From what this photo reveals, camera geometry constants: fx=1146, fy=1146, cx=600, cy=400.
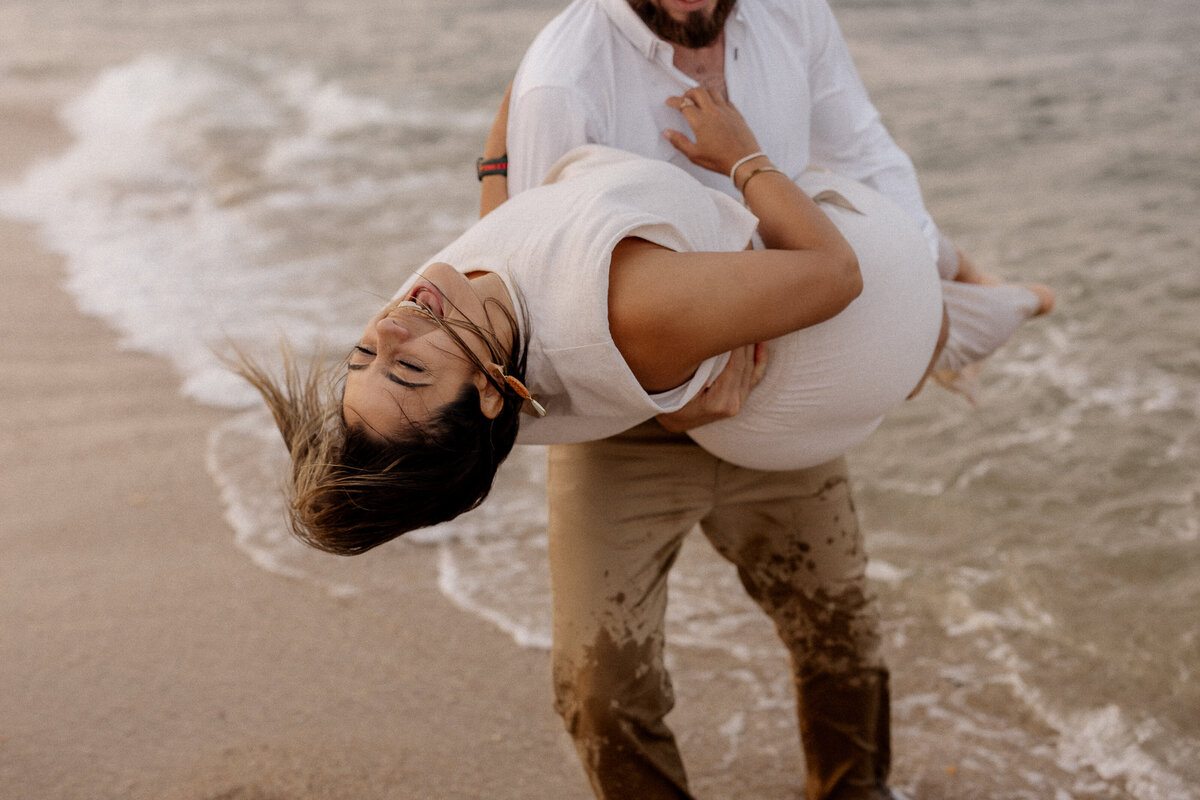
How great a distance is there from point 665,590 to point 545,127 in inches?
41.6

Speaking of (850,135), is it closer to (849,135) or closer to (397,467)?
(849,135)

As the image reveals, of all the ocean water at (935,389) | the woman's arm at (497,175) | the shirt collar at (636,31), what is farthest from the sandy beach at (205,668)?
the shirt collar at (636,31)

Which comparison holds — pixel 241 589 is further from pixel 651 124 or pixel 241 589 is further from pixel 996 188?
pixel 996 188

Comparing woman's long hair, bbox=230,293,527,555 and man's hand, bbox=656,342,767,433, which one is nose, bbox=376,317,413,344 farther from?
man's hand, bbox=656,342,767,433

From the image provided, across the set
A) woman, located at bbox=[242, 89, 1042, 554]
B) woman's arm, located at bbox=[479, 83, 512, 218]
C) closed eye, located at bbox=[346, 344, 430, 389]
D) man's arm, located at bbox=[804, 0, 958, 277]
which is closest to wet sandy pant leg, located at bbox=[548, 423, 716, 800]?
woman, located at bbox=[242, 89, 1042, 554]

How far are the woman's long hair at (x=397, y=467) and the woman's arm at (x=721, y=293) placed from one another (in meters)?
0.22

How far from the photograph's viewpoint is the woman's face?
6.38ft

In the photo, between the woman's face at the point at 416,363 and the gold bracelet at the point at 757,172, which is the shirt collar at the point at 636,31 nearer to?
the gold bracelet at the point at 757,172

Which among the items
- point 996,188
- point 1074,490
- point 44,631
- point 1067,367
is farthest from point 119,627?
point 996,188

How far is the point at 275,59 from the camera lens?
15.1 metres

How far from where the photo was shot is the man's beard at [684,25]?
2.45m

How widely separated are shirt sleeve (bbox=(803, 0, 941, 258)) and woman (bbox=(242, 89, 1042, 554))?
0.53 meters

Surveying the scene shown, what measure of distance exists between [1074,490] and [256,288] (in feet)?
15.3

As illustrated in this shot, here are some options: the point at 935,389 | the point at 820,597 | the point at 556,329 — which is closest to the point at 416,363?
the point at 556,329
